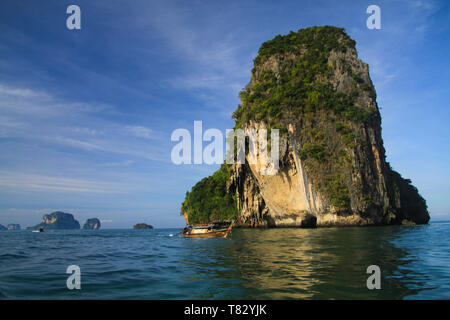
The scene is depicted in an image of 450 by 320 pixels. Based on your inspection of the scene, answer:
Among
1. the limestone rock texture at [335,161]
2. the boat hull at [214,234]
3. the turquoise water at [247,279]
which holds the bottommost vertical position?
the boat hull at [214,234]

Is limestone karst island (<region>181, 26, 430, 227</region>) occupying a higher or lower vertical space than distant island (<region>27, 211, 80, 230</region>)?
higher

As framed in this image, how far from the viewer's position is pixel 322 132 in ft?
122

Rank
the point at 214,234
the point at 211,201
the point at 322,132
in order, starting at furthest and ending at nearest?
the point at 211,201
the point at 322,132
the point at 214,234

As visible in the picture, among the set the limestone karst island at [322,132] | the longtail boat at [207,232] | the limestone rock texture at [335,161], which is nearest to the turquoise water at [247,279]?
the longtail boat at [207,232]

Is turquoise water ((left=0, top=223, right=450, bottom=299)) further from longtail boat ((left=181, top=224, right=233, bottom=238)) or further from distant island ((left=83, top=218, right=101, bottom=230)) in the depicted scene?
distant island ((left=83, top=218, right=101, bottom=230))

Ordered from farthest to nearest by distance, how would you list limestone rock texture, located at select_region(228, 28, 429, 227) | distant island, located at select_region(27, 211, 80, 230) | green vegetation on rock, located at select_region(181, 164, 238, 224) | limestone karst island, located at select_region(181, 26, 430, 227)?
distant island, located at select_region(27, 211, 80, 230) → green vegetation on rock, located at select_region(181, 164, 238, 224) → limestone karst island, located at select_region(181, 26, 430, 227) → limestone rock texture, located at select_region(228, 28, 429, 227)

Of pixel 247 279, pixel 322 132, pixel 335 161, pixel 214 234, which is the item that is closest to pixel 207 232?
pixel 214 234

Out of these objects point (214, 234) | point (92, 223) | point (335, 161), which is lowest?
point (92, 223)

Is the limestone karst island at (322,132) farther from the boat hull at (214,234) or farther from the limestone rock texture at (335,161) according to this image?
the boat hull at (214,234)

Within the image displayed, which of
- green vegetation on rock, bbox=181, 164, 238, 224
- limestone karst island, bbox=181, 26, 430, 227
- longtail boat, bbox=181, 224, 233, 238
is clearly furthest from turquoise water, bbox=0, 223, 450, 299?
green vegetation on rock, bbox=181, 164, 238, 224

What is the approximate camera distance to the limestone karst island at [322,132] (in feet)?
Result: 116

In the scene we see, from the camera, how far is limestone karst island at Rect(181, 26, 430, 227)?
35.5m

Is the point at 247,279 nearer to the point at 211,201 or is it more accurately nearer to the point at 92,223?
the point at 211,201

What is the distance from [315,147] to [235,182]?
739 inches
